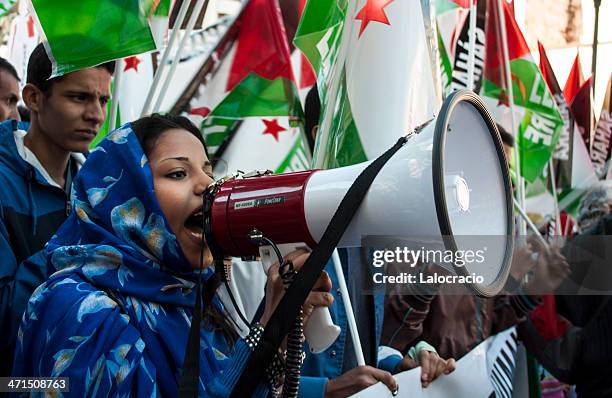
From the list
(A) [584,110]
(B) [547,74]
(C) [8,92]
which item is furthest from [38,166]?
(A) [584,110]

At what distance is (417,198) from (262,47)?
2940 millimetres

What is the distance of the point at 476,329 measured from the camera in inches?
118

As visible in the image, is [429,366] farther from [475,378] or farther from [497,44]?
[497,44]

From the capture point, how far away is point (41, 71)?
2.79 meters

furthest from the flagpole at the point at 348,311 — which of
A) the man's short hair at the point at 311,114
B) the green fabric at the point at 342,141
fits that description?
the man's short hair at the point at 311,114

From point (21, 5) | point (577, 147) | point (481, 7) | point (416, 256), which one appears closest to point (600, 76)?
point (577, 147)

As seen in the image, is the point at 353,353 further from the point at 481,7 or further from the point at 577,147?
the point at 577,147

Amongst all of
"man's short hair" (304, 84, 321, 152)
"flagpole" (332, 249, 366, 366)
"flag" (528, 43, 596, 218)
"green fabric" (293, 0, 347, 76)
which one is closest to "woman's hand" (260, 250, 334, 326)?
"flagpole" (332, 249, 366, 366)

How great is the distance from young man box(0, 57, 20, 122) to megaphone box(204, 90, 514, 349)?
239 centimetres

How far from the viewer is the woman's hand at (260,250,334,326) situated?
1.64 metres

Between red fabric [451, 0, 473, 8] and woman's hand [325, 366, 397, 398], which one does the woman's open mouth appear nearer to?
woman's hand [325, 366, 397, 398]

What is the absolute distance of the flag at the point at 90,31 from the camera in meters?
2.66

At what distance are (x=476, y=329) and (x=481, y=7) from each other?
113 inches

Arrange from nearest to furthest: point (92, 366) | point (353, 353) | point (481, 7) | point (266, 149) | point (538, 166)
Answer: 1. point (92, 366)
2. point (353, 353)
3. point (266, 149)
4. point (481, 7)
5. point (538, 166)
